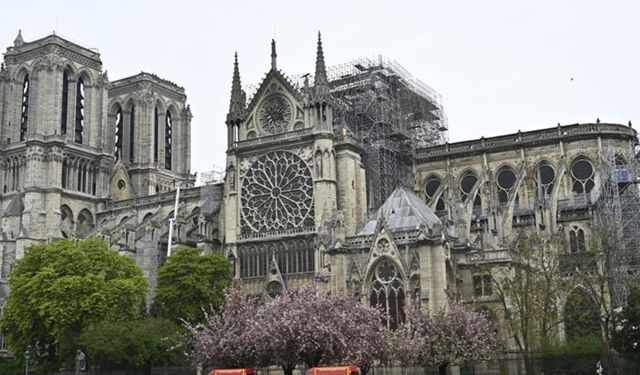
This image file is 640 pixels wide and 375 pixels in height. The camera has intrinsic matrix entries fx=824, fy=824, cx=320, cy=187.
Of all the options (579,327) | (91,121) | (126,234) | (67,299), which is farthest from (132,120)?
(579,327)

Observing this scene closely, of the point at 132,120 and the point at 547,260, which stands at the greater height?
the point at 132,120

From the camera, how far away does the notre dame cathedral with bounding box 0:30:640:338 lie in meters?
43.9

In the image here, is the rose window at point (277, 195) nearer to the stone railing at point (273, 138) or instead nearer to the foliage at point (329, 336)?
the stone railing at point (273, 138)

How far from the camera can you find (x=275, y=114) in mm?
58656

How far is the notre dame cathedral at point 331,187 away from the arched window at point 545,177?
0.11m

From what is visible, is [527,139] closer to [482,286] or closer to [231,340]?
[482,286]

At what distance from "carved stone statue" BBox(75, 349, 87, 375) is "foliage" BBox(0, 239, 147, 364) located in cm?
91

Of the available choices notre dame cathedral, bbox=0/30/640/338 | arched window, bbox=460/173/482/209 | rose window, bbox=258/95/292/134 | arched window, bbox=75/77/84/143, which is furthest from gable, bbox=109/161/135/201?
arched window, bbox=460/173/482/209

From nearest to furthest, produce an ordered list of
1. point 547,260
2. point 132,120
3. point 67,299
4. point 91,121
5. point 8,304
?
point 547,260, point 67,299, point 8,304, point 91,121, point 132,120

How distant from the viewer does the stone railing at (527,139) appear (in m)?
55.4

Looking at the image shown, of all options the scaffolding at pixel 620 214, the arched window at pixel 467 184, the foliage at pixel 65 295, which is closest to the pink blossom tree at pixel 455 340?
the scaffolding at pixel 620 214

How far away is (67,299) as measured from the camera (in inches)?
1857

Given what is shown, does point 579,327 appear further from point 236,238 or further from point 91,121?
point 91,121

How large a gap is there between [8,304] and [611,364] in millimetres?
35212
